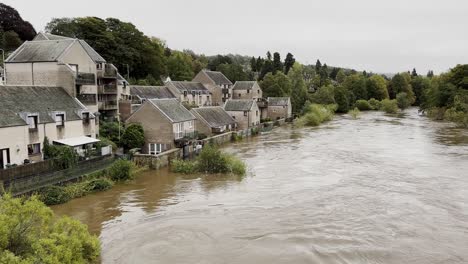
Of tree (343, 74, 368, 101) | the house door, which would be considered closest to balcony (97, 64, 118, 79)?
the house door

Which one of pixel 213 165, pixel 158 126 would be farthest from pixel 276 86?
pixel 213 165

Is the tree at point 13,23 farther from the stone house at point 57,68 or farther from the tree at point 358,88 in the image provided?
the tree at point 358,88

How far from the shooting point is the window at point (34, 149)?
90.5 ft

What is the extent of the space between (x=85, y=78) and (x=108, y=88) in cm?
592

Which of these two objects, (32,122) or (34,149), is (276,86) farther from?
(34,149)

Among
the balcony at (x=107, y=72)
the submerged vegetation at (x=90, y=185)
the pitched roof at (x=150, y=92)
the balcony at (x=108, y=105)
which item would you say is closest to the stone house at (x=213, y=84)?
the pitched roof at (x=150, y=92)

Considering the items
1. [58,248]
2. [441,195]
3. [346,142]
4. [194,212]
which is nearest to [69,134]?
[194,212]

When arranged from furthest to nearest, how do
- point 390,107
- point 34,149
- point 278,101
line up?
point 390,107
point 278,101
point 34,149

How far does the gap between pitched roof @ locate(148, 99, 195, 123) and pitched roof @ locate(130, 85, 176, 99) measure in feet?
38.5

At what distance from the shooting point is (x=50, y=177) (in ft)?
84.3

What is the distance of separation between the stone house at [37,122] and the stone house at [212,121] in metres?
16.1

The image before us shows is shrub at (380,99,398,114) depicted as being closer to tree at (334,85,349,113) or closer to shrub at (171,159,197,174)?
tree at (334,85,349,113)

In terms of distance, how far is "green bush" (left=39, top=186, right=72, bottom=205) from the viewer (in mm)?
24594

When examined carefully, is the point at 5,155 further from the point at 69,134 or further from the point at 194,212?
the point at 194,212
